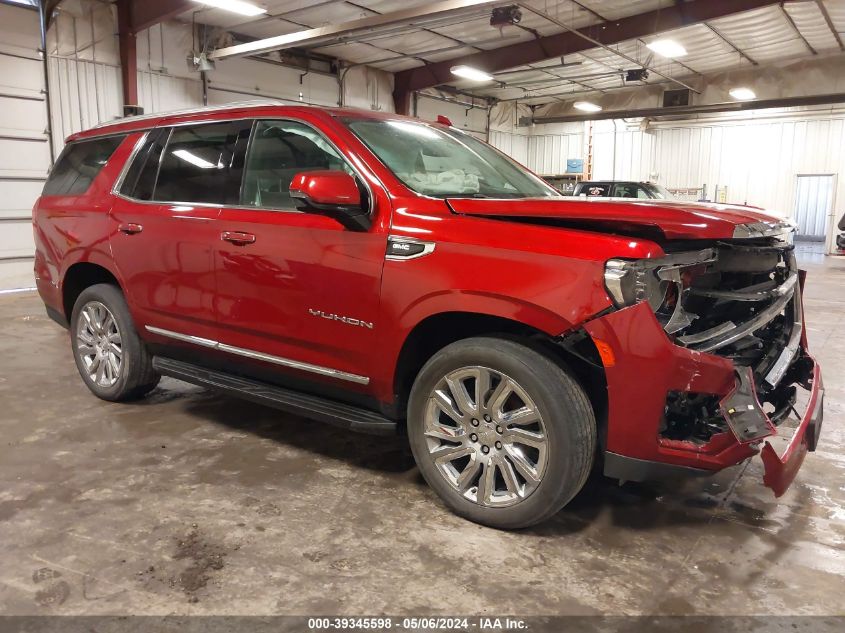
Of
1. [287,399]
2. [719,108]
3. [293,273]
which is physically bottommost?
[287,399]

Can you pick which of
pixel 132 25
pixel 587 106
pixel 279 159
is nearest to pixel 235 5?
pixel 132 25

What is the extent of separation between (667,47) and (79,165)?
12531 millimetres

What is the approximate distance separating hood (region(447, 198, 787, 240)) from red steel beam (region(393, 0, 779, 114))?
10.1 m

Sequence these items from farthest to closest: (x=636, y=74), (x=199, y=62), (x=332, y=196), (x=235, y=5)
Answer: (x=636, y=74) → (x=199, y=62) → (x=235, y=5) → (x=332, y=196)

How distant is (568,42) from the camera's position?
12.9 meters

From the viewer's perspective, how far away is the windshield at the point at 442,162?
2.87 meters

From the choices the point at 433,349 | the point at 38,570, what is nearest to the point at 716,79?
the point at 433,349

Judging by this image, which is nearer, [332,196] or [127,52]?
[332,196]

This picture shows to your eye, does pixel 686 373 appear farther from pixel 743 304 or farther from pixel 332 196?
pixel 332 196

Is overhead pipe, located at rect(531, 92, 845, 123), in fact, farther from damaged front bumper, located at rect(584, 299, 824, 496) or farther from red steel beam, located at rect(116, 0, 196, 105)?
damaged front bumper, located at rect(584, 299, 824, 496)

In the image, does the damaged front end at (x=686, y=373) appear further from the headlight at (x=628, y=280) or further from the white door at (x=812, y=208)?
the white door at (x=812, y=208)

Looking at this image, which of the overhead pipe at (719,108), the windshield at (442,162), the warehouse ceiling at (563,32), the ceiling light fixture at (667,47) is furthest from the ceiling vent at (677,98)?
the windshield at (442,162)

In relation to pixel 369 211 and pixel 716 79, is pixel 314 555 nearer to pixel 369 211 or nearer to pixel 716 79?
pixel 369 211

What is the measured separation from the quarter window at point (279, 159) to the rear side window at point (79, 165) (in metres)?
1.27
